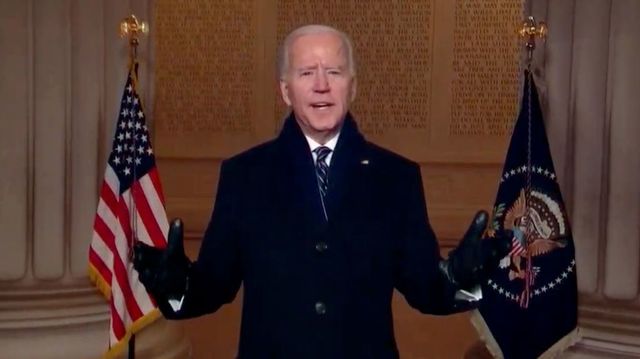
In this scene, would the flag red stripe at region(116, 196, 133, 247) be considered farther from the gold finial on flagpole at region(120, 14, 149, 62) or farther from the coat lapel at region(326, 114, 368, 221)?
the coat lapel at region(326, 114, 368, 221)

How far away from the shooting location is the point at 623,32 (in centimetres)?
346

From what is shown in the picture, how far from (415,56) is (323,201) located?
6.50 meters

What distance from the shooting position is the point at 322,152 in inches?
79.1

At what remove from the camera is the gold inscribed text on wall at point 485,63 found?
8164mm

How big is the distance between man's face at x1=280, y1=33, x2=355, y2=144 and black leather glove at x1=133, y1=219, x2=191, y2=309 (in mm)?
339

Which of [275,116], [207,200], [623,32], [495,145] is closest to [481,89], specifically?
[495,145]

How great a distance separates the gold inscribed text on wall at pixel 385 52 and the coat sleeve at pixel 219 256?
6290mm

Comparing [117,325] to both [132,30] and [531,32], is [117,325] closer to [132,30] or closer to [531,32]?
[132,30]

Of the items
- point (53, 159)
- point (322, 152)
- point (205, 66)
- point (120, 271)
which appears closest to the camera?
point (322, 152)

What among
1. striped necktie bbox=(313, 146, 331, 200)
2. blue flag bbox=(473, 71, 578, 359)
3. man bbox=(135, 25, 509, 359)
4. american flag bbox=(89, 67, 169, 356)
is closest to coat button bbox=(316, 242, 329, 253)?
man bbox=(135, 25, 509, 359)

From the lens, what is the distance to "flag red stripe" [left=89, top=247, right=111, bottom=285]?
372cm

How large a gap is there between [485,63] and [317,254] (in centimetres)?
648

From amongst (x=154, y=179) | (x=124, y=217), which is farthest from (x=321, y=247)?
(x=154, y=179)

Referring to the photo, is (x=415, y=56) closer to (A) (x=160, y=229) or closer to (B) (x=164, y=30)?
(B) (x=164, y=30)
